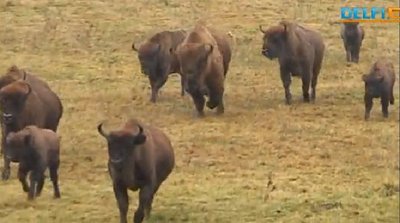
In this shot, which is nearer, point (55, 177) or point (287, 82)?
point (55, 177)

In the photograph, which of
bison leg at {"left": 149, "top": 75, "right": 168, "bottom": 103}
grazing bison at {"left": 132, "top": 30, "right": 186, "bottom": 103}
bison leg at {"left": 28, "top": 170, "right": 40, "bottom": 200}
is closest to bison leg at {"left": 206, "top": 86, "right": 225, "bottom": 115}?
bison leg at {"left": 149, "top": 75, "right": 168, "bottom": 103}

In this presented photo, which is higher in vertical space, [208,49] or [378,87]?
[208,49]

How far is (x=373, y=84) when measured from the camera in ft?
72.3

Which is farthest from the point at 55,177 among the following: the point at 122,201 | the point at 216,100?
the point at 216,100

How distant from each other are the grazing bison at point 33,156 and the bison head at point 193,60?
5.76 metres

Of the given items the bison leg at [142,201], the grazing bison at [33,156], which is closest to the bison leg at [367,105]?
the grazing bison at [33,156]

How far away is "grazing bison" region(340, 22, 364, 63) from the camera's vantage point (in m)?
29.1

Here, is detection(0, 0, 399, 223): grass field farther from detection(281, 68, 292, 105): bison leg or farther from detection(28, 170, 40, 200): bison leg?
detection(281, 68, 292, 105): bison leg

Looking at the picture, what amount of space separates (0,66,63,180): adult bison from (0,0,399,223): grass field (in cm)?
69

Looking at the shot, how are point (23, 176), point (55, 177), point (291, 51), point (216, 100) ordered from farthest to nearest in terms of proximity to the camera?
point (291, 51) → point (216, 100) → point (55, 177) → point (23, 176)

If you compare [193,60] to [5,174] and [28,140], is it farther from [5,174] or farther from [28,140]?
[28,140]

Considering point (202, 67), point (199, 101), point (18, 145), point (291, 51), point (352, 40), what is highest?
point (18, 145)

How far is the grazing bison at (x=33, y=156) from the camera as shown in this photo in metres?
16.1

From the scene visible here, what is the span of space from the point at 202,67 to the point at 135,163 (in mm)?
8043
